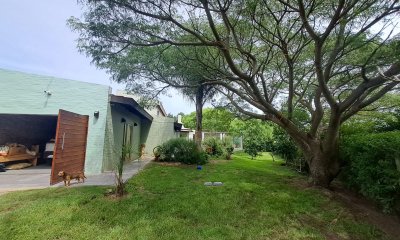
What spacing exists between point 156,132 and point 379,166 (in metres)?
16.1

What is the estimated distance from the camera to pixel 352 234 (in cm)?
493

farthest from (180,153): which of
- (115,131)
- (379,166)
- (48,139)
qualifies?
(379,166)

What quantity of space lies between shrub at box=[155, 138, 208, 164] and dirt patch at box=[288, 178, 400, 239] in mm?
6212

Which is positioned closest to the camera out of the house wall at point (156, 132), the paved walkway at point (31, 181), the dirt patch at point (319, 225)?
the dirt patch at point (319, 225)

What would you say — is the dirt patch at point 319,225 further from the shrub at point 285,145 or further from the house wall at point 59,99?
the shrub at point 285,145

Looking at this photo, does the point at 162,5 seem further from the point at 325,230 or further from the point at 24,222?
the point at 325,230

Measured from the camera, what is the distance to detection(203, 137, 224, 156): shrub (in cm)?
1784

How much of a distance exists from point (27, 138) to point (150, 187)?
927 cm

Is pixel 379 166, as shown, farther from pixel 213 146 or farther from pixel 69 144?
pixel 213 146

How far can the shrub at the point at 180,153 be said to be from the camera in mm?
13062

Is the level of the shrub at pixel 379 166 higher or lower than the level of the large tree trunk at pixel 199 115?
lower

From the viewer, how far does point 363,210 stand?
239 inches

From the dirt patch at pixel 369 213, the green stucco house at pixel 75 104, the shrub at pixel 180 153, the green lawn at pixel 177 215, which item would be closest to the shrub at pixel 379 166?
the dirt patch at pixel 369 213

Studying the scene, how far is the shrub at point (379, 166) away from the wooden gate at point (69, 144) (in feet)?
25.7
